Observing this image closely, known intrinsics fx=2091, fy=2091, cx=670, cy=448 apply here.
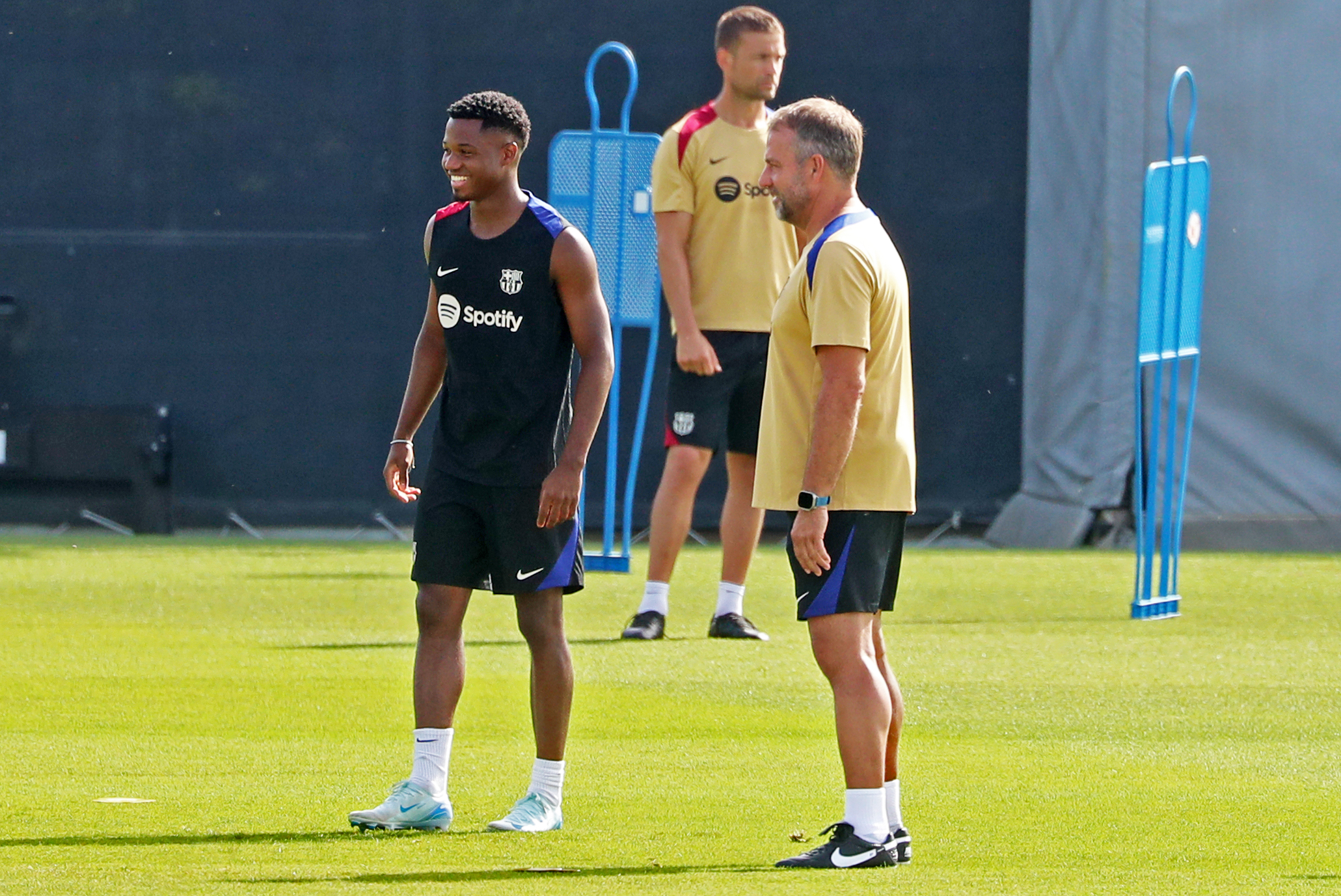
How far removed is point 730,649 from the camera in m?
7.53

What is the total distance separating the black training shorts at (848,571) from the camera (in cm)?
420

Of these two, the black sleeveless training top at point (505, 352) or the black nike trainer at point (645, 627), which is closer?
the black sleeveless training top at point (505, 352)

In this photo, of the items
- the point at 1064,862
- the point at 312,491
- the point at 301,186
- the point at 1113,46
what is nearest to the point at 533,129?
the point at 301,186

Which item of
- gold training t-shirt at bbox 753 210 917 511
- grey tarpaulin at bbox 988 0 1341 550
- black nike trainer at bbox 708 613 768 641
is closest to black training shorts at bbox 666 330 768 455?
black nike trainer at bbox 708 613 768 641

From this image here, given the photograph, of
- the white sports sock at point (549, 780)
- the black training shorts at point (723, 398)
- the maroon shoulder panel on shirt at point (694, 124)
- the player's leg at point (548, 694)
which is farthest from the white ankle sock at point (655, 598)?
the white sports sock at point (549, 780)

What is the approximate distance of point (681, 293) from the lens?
25.3 feet

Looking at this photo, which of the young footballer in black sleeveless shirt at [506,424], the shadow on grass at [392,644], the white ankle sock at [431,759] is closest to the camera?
the white ankle sock at [431,759]

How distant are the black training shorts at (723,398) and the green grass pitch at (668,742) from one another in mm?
763

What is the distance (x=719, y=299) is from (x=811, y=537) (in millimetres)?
3711

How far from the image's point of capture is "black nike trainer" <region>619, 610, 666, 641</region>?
774 centimetres

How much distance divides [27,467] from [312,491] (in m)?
1.69

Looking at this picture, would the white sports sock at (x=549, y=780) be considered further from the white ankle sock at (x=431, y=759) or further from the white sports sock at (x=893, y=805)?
the white sports sock at (x=893, y=805)

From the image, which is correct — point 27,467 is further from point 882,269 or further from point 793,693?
point 882,269

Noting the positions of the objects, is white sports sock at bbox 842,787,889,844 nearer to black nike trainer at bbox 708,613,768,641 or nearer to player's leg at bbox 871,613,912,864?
player's leg at bbox 871,613,912,864
